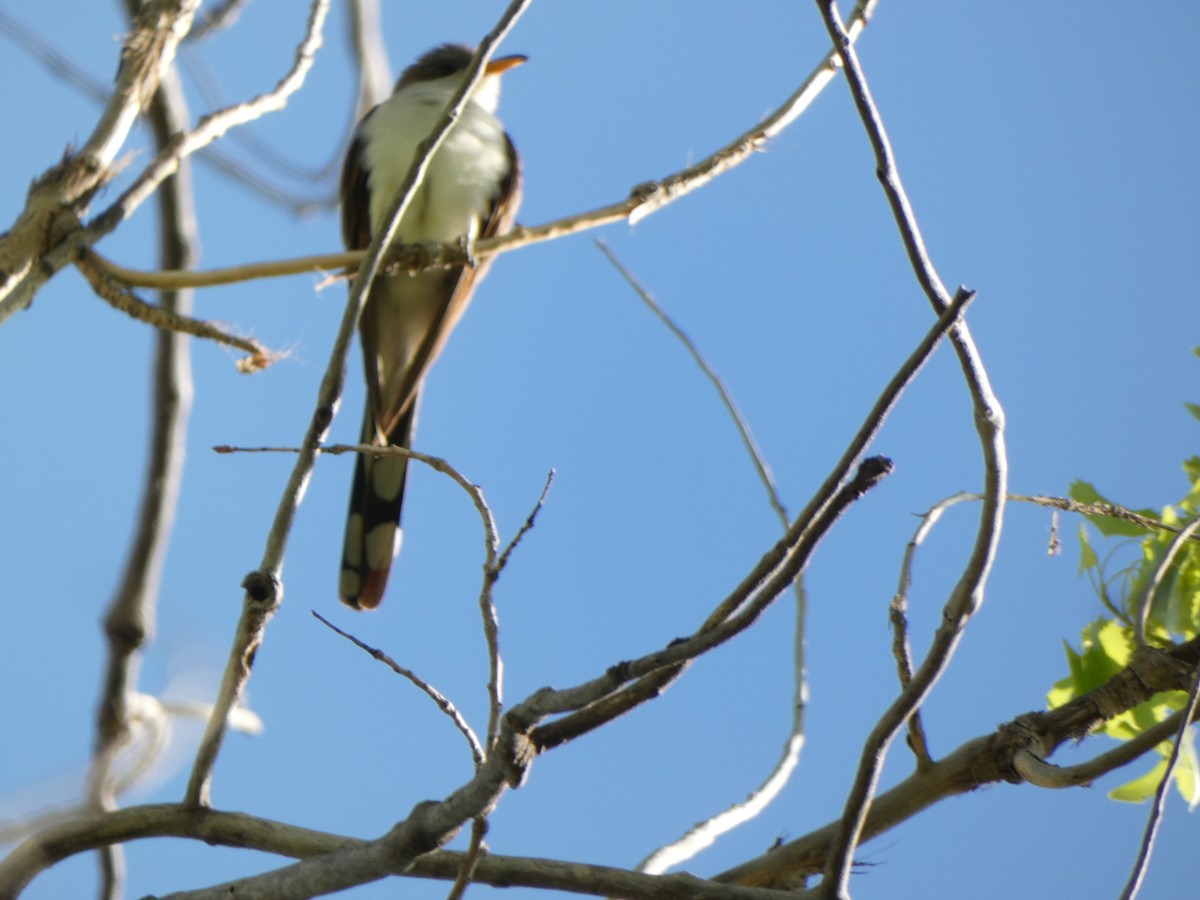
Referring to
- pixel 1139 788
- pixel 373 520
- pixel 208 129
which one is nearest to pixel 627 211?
pixel 208 129

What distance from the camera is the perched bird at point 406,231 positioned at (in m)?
3.21

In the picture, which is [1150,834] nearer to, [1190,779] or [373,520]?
[1190,779]

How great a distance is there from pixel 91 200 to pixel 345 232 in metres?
1.76

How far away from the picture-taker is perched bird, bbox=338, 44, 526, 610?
10.5ft

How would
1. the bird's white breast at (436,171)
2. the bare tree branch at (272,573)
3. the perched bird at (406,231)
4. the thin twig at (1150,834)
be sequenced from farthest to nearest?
the bird's white breast at (436,171), the perched bird at (406,231), the bare tree branch at (272,573), the thin twig at (1150,834)

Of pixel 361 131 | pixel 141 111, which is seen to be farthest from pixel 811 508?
pixel 361 131

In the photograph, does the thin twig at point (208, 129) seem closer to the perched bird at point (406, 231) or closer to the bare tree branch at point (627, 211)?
the bare tree branch at point (627, 211)

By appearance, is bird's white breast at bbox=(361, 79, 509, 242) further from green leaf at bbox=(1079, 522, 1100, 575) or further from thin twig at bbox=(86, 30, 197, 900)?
green leaf at bbox=(1079, 522, 1100, 575)

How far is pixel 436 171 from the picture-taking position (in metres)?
3.57

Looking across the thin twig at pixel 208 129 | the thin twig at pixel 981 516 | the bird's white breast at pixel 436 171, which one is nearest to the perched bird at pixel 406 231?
the bird's white breast at pixel 436 171

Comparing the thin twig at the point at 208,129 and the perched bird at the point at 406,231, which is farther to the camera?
the perched bird at the point at 406,231

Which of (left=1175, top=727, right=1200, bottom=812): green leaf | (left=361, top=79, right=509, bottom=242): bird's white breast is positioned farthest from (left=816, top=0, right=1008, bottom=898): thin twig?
(left=361, top=79, right=509, bottom=242): bird's white breast

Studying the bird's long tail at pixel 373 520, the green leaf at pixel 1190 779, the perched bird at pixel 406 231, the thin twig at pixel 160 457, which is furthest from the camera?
the perched bird at pixel 406 231

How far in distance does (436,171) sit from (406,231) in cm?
19
